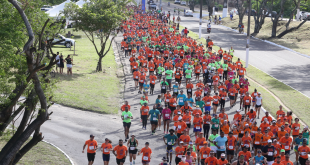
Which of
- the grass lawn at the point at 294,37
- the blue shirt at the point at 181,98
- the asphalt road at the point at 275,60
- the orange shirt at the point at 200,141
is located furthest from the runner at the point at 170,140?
the grass lawn at the point at 294,37

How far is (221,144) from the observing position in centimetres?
1274

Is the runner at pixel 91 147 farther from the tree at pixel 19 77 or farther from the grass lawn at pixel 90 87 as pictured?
the grass lawn at pixel 90 87

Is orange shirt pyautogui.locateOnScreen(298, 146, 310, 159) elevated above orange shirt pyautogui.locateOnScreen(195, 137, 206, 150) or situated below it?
below

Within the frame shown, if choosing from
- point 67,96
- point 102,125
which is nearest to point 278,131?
point 102,125

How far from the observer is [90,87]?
2341cm

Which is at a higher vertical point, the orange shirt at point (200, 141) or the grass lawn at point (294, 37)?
the grass lawn at point (294, 37)

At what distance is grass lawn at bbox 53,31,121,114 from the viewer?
19.9 m

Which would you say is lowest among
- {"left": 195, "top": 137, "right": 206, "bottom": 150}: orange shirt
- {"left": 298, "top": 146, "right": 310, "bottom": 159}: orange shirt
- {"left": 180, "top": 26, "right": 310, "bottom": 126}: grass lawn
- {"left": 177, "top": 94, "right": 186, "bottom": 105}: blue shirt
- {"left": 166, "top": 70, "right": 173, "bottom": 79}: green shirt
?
{"left": 180, "top": 26, "right": 310, "bottom": 126}: grass lawn

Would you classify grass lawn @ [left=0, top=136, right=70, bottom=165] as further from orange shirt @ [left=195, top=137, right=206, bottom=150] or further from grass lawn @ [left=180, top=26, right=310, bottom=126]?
grass lawn @ [left=180, top=26, right=310, bottom=126]

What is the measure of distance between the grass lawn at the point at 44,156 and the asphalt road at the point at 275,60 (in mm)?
15793

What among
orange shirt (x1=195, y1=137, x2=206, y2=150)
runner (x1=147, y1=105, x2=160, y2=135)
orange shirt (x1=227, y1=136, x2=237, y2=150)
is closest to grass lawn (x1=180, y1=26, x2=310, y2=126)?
orange shirt (x1=227, y1=136, x2=237, y2=150)

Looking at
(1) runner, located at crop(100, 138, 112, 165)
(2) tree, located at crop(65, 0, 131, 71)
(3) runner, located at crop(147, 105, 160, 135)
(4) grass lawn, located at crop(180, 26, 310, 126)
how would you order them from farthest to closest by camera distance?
(2) tree, located at crop(65, 0, 131, 71) < (4) grass lawn, located at crop(180, 26, 310, 126) < (3) runner, located at crop(147, 105, 160, 135) < (1) runner, located at crop(100, 138, 112, 165)

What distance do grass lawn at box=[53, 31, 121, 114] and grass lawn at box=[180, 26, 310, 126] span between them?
8.69 meters

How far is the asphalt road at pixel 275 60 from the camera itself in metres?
26.4
